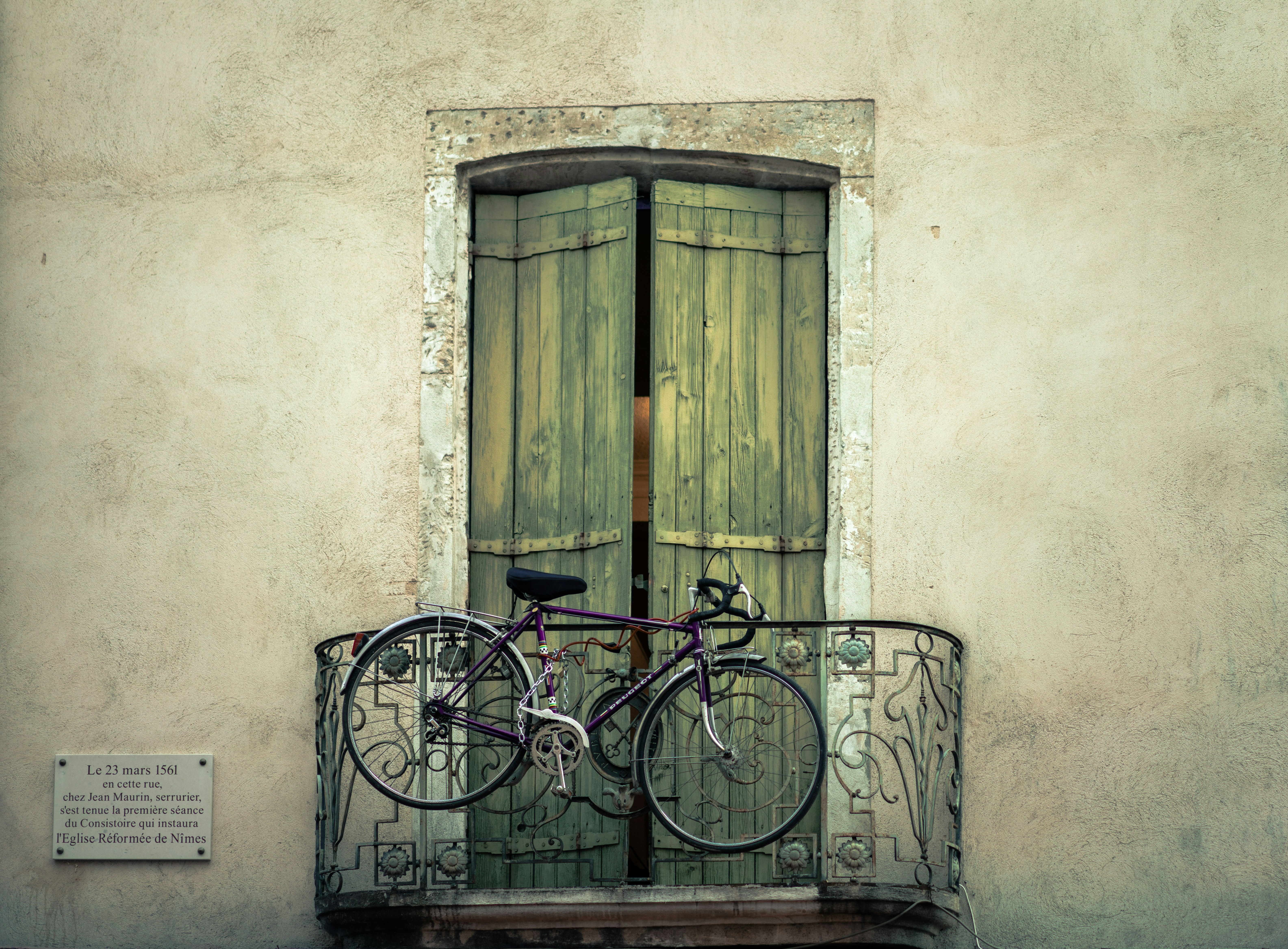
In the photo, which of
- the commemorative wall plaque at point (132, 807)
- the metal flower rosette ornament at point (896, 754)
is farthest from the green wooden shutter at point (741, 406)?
the commemorative wall plaque at point (132, 807)

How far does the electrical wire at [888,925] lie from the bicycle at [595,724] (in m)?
0.48

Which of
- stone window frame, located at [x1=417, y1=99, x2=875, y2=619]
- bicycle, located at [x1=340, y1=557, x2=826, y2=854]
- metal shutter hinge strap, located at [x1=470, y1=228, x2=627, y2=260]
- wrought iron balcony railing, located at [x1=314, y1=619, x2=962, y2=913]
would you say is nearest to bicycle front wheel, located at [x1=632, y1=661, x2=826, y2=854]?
bicycle, located at [x1=340, y1=557, x2=826, y2=854]

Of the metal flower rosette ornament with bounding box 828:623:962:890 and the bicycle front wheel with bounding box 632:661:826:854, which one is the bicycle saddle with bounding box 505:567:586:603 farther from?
the metal flower rosette ornament with bounding box 828:623:962:890

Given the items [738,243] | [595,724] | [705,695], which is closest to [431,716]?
[595,724]

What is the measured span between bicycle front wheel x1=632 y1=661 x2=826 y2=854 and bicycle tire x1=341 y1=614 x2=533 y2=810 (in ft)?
1.84

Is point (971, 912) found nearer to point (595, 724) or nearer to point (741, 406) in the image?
point (595, 724)

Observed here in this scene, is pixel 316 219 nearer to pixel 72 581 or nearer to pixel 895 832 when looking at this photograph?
pixel 72 581

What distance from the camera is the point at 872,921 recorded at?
682cm

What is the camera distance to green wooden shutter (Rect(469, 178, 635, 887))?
744 cm

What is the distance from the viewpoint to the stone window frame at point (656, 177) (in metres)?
7.55

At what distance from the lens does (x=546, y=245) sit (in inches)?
313

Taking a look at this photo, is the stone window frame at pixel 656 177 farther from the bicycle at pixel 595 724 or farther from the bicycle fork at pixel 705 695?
the bicycle fork at pixel 705 695

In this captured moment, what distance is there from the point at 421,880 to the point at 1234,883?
10.7ft

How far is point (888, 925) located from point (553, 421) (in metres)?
2.57
